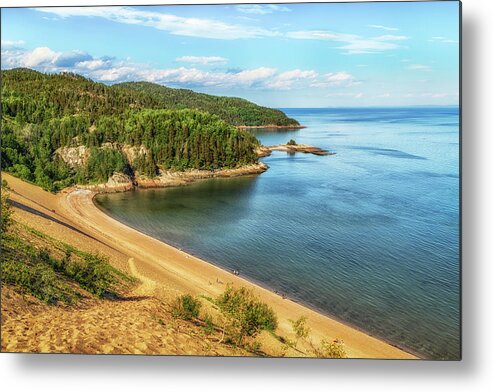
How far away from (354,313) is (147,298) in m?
2.77

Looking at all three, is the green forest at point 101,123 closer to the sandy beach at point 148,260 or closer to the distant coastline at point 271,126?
the distant coastline at point 271,126

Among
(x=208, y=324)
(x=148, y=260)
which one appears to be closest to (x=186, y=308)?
(x=208, y=324)

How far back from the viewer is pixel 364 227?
675cm

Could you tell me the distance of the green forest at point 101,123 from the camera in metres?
6.21

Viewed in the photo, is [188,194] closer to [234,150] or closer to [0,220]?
[234,150]

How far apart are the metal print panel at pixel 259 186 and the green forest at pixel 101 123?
0.09 feet

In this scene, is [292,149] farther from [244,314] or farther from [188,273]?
[244,314]

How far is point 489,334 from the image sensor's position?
5141 millimetres

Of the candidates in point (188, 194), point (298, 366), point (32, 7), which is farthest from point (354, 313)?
point (32, 7)

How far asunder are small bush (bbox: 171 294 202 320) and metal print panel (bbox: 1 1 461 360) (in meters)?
0.02

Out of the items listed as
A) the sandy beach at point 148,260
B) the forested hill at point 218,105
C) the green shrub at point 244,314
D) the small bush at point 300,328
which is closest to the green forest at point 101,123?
the forested hill at point 218,105

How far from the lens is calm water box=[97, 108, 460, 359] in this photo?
18.3 ft

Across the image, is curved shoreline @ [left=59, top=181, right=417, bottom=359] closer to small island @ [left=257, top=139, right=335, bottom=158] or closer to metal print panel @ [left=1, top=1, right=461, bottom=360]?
metal print panel @ [left=1, top=1, right=461, bottom=360]

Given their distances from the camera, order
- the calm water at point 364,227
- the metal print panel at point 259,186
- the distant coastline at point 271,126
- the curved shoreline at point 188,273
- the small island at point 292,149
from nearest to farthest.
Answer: the metal print panel at point 259,186, the calm water at point 364,227, the curved shoreline at point 188,273, the small island at point 292,149, the distant coastline at point 271,126
